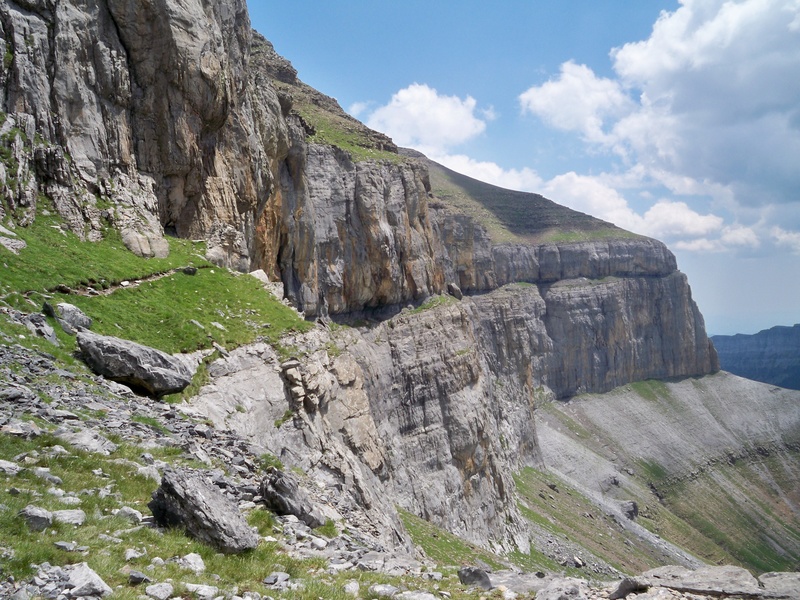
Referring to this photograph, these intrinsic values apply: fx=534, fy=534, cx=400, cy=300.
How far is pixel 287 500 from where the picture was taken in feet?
39.9

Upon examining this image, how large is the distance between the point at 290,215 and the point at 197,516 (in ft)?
130

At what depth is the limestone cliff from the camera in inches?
956

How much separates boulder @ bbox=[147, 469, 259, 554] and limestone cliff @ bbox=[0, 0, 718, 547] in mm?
9094

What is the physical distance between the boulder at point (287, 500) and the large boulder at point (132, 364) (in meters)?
6.34

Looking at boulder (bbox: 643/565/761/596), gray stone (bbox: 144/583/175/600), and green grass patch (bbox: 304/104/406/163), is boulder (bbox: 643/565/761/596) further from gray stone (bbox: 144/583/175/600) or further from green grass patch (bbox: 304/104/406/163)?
green grass patch (bbox: 304/104/406/163)

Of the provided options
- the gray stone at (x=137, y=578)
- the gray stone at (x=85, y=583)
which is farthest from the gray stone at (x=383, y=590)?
→ the gray stone at (x=85, y=583)

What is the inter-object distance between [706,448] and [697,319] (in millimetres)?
57208

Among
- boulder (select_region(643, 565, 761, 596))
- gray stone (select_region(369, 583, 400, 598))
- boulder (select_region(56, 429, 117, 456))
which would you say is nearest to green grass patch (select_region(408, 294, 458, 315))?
boulder (select_region(56, 429, 117, 456))

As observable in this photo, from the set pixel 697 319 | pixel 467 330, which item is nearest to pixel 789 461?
pixel 697 319

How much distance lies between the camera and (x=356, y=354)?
183 feet

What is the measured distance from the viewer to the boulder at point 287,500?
39.7 feet

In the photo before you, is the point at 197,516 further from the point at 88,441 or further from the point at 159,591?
the point at 88,441

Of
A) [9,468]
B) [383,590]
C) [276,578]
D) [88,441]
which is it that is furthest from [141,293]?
[383,590]

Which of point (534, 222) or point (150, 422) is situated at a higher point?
point (534, 222)
